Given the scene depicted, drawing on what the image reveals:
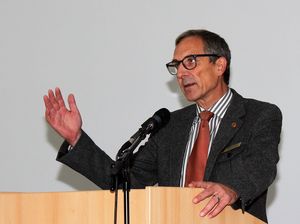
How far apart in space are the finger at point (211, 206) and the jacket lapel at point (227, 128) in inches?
22.0

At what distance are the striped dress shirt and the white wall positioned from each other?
1.81ft

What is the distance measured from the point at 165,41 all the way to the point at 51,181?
1.10 metres

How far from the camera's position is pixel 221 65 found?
10.6ft

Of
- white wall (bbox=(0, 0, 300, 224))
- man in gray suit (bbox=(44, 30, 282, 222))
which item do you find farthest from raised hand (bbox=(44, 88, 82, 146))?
white wall (bbox=(0, 0, 300, 224))

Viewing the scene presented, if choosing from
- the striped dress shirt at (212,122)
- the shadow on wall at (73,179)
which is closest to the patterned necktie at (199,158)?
the striped dress shirt at (212,122)

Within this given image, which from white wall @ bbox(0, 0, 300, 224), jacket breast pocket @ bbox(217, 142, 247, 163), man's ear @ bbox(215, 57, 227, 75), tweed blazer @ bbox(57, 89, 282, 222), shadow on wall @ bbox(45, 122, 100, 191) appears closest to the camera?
tweed blazer @ bbox(57, 89, 282, 222)

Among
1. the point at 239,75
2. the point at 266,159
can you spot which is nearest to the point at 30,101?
the point at 239,75

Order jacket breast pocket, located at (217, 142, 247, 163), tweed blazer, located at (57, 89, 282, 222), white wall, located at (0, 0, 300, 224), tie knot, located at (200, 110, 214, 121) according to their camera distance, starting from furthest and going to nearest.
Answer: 1. white wall, located at (0, 0, 300, 224)
2. tie knot, located at (200, 110, 214, 121)
3. jacket breast pocket, located at (217, 142, 247, 163)
4. tweed blazer, located at (57, 89, 282, 222)

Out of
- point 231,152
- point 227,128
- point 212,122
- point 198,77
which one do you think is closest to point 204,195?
point 231,152

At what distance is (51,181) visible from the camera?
411 centimetres

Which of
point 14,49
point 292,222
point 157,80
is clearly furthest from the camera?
point 14,49

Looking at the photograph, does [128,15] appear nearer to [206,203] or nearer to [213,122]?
[213,122]

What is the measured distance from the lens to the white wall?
370cm

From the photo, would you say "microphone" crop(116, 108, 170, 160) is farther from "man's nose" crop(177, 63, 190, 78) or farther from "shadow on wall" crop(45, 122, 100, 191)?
"shadow on wall" crop(45, 122, 100, 191)
